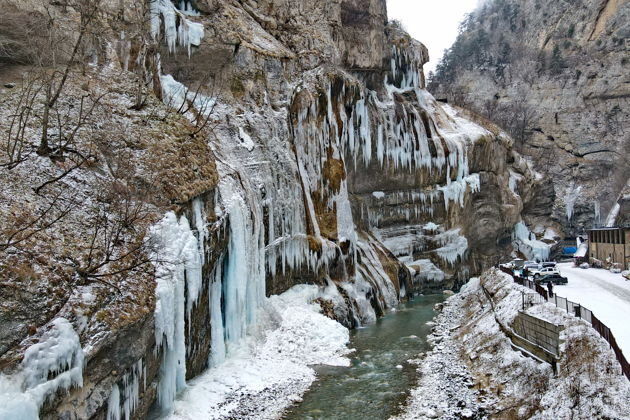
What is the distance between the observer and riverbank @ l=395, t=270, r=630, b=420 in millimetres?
11703

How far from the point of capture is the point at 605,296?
71.4ft

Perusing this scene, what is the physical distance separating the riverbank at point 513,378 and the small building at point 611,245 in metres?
14.7

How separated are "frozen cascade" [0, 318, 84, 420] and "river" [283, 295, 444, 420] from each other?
7.33m

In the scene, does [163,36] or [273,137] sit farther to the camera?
[273,137]

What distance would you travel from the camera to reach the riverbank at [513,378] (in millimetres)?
11703

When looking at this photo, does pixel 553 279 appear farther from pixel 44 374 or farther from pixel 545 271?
pixel 44 374

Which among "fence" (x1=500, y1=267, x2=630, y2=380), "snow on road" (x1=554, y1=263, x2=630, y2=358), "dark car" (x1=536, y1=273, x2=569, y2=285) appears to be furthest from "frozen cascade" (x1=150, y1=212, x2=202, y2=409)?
"dark car" (x1=536, y1=273, x2=569, y2=285)

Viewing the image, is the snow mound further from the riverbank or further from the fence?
the fence

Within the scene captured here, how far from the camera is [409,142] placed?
42.4 meters

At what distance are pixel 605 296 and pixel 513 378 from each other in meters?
9.70

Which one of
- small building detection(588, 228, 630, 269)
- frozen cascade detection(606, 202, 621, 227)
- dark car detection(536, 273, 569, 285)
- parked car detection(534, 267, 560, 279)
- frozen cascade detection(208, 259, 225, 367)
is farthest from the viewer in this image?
frozen cascade detection(606, 202, 621, 227)

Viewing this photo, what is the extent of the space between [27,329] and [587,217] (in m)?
64.8

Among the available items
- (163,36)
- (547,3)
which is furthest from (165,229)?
(547,3)

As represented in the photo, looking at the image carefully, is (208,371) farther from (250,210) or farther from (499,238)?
(499,238)
